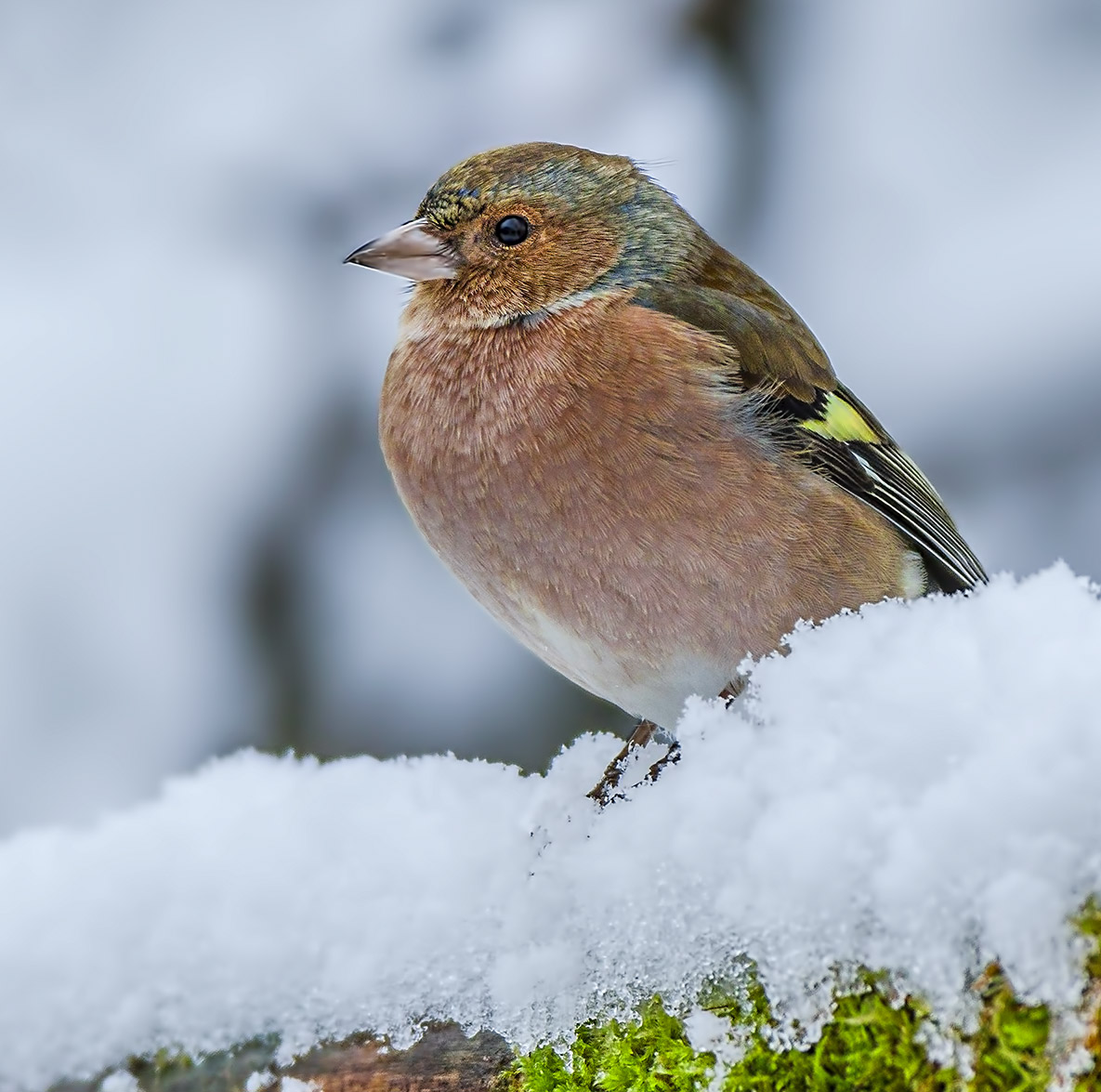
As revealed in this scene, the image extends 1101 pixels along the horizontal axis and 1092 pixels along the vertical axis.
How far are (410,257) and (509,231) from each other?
9.7 inches

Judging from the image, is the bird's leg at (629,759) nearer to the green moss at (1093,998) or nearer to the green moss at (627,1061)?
the green moss at (627,1061)

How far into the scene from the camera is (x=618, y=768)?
2.61 metres

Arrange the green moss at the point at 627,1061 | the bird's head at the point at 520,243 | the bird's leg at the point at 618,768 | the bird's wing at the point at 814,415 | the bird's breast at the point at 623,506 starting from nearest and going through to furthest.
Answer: the green moss at the point at 627,1061, the bird's leg at the point at 618,768, the bird's breast at the point at 623,506, the bird's wing at the point at 814,415, the bird's head at the point at 520,243

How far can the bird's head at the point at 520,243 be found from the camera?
300 cm

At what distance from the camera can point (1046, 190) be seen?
5.35 metres

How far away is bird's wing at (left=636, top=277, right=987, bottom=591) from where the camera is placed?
2857 mm

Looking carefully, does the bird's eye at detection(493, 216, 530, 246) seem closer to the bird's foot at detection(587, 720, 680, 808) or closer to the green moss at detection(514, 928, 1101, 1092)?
the bird's foot at detection(587, 720, 680, 808)

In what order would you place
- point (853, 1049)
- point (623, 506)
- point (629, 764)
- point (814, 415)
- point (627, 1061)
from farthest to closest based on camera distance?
1. point (814, 415)
2. point (629, 764)
3. point (623, 506)
4. point (627, 1061)
5. point (853, 1049)

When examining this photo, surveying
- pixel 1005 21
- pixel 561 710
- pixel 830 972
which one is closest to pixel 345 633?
pixel 561 710

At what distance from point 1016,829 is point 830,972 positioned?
28 cm

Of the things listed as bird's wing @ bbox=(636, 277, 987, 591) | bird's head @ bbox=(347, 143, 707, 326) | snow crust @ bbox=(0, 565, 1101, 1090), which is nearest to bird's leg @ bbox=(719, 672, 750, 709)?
snow crust @ bbox=(0, 565, 1101, 1090)

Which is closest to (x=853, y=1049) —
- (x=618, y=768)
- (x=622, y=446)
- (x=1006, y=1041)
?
(x=1006, y=1041)

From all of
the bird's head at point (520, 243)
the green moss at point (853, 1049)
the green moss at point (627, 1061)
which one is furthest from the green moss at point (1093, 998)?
the bird's head at point (520, 243)

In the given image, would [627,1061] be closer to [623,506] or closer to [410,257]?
[623,506]
